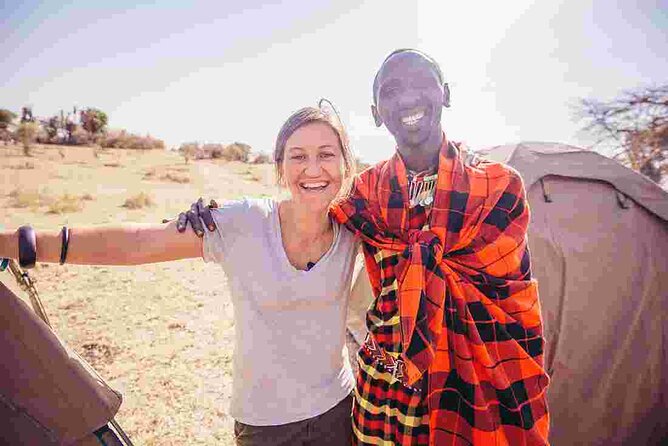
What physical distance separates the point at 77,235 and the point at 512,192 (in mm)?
1623

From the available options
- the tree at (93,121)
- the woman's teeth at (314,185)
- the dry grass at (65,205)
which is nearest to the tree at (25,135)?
the tree at (93,121)

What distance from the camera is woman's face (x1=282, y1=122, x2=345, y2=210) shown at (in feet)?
5.17

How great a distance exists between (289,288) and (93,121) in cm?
3557

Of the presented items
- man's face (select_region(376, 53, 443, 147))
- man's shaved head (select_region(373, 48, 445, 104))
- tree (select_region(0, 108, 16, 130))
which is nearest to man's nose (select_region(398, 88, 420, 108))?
man's face (select_region(376, 53, 443, 147))

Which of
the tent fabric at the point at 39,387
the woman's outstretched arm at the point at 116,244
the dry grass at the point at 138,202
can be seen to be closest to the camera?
the tent fabric at the point at 39,387

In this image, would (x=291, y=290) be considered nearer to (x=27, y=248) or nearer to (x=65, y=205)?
(x=27, y=248)

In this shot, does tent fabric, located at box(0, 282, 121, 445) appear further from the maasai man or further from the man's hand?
the maasai man

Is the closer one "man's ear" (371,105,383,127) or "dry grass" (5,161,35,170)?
"man's ear" (371,105,383,127)

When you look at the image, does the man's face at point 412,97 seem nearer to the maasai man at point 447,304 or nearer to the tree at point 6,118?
the maasai man at point 447,304

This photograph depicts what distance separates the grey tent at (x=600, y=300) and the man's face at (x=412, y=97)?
1.32 metres

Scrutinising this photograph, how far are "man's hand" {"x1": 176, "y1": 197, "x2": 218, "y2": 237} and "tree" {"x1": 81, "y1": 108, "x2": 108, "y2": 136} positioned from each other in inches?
1340

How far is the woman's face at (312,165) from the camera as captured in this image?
5.17ft

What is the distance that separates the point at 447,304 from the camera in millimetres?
1553

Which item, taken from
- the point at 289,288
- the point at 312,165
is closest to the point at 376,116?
the point at 312,165
